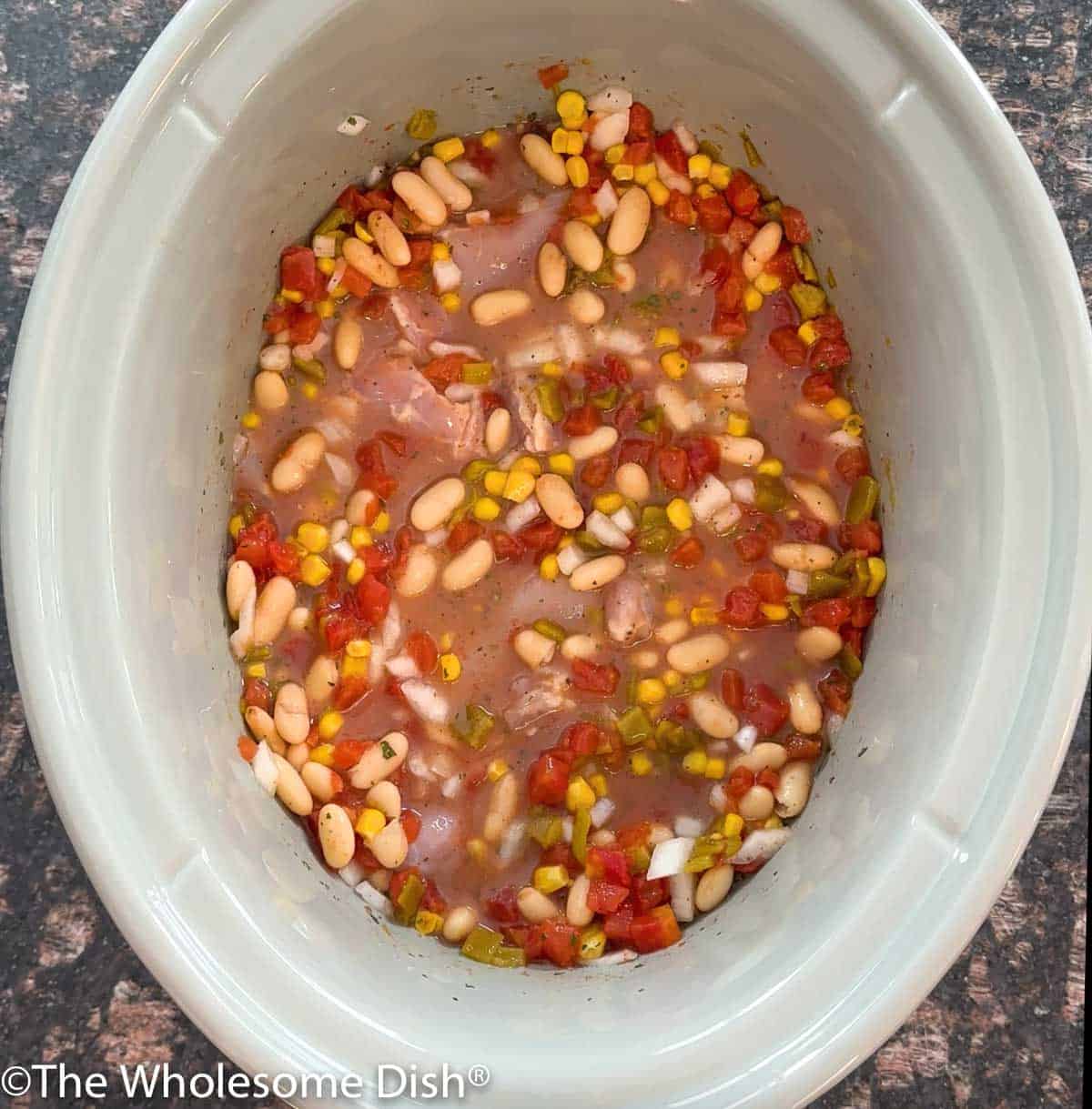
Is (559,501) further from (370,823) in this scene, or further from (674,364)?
(370,823)

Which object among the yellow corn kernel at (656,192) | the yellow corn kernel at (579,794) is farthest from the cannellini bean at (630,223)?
the yellow corn kernel at (579,794)

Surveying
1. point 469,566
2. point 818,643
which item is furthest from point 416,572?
point 818,643

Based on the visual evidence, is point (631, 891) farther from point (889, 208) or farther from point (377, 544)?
point (889, 208)

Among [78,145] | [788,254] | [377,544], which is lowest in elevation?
[377,544]

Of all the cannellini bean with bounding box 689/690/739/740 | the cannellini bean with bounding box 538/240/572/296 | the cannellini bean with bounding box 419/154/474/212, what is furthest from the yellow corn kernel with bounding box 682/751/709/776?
the cannellini bean with bounding box 419/154/474/212

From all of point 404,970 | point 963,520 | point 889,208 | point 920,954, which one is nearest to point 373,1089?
point 404,970

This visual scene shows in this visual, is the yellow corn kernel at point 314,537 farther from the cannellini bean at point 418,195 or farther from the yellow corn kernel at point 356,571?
the cannellini bean at point 418,195
